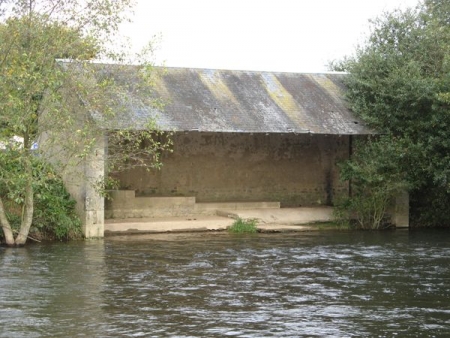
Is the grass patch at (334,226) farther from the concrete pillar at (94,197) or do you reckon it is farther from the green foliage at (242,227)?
the concrete pillar at (94,197)

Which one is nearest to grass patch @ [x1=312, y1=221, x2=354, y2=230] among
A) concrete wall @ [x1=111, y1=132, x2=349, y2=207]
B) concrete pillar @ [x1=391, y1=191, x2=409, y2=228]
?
concrete pillar @ [x1=391, y1=191, x2=409, y2=228]

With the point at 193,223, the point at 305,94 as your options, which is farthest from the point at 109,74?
the point at 305,94

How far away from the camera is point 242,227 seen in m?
20.6

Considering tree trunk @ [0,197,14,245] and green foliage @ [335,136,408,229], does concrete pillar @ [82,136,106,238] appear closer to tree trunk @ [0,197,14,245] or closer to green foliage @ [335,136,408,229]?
tree trunk @ [0,197,14,245]

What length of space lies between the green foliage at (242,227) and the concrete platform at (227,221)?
0.67 ft

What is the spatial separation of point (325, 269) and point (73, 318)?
586cm

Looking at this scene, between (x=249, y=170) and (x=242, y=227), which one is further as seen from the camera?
(x=249, y=170)

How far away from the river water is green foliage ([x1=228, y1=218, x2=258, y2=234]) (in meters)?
1.72

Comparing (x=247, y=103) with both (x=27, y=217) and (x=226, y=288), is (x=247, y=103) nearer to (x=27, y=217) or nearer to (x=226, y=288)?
(x=27, y=217)

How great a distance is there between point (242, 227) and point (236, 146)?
418 centimetres

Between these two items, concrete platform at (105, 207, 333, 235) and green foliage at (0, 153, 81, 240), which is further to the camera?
concrete platform at (105, 207, 333, 235)

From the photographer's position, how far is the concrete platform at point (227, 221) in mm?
20219

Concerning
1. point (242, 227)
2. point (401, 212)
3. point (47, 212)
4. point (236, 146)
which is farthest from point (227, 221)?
point (47, 212)

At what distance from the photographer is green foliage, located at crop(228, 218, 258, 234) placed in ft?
67.4
